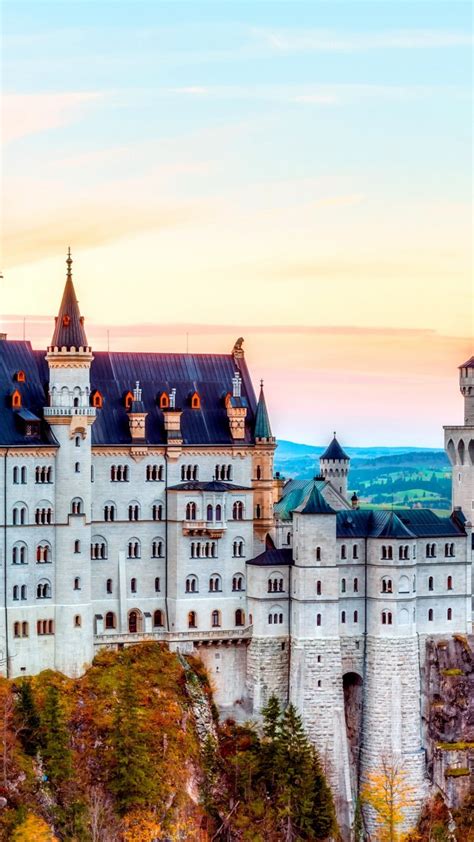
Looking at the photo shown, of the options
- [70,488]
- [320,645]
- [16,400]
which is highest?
[16,400]

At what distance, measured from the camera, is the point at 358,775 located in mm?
142625

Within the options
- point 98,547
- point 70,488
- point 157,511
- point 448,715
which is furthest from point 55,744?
point 448,715

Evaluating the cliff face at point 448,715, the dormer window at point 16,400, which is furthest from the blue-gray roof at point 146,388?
the cliff face at point 448,715

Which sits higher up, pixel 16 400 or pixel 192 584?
pixel 16 400

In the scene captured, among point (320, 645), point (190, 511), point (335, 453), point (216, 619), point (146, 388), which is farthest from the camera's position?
point (335, 453)

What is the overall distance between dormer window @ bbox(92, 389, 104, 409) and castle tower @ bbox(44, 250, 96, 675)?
Result: 15.3 feet

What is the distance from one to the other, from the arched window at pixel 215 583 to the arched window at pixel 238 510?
16.1 feet

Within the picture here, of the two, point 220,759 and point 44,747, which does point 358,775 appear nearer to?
point 220,759

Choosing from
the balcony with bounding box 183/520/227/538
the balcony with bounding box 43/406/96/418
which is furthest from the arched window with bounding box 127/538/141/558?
the balcony with bounding box 43/406/96/418

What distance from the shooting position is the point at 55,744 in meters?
124

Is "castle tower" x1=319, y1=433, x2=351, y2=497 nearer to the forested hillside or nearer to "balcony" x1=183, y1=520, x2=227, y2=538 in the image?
"balcony" x1=183, y1=520, x2=227, y2=538

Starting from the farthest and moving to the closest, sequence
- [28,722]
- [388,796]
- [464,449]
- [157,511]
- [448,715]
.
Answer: [464,449] → [448,715] → [388,796] → [157,511] → [28,722]

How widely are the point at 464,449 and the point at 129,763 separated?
47.1m

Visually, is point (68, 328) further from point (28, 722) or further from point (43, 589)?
point (28, 722)
